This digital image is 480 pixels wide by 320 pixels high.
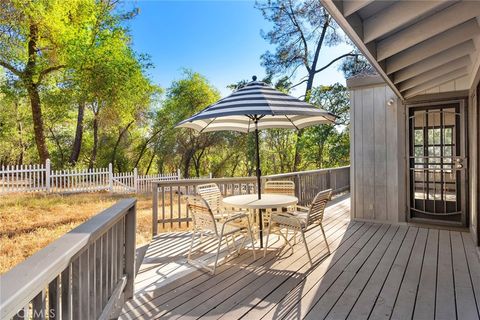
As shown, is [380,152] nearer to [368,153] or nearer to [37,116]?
[368,153]

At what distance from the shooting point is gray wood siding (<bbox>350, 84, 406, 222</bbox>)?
4.96 m

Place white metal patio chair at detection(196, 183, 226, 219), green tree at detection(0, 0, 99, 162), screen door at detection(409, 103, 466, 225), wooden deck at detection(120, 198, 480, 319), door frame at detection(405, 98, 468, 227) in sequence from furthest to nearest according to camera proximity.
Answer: green tree at detection(0, 0, 99, 162), screen door at detection(409, 103, 466, 225), door frame at detection(405, 98, 468, 227), white metal patio chair at detection(196, 183, 226, 219), wooden deck at detection(120, 198, 480, 319)

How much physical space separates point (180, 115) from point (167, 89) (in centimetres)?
245

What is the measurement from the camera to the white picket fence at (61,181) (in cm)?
933

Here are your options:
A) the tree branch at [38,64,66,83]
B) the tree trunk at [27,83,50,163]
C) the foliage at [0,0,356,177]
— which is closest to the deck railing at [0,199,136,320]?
the foliage at [0,0,356,177]

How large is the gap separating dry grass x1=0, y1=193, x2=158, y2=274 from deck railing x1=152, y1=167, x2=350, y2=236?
0.48 metres

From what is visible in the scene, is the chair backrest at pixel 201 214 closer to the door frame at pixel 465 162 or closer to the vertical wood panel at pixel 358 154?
the vertical wood panel at pixel 358 154

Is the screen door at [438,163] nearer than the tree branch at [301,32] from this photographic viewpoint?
Yes

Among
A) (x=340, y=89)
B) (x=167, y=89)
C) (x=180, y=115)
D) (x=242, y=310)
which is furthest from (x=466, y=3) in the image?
(x=167, y=89)

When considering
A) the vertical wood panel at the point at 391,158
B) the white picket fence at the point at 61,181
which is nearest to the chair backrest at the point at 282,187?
the vertical wood panel at the point at 391,158

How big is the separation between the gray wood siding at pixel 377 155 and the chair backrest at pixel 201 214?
3.37 m

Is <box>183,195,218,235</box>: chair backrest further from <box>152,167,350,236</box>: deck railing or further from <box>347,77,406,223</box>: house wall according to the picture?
<box>347,77,406,223</box>: house wall

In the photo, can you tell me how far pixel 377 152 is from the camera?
5172 millimetres

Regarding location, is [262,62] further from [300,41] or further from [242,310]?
[242,310]
